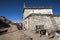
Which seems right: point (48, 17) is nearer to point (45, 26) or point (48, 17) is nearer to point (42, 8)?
point (45, 26)

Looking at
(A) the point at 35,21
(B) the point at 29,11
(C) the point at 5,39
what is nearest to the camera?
(C) the point at 5,39

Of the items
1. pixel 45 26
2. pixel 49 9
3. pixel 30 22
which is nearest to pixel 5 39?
pixel 30 22

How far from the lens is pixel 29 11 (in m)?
28.4

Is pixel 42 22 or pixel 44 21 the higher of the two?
pixel 44 21

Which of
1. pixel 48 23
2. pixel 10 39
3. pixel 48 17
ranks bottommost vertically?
pixel 10 39

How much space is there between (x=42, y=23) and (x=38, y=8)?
11261mm

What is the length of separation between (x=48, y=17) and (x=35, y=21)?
2.73 metres

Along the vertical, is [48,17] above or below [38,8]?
below

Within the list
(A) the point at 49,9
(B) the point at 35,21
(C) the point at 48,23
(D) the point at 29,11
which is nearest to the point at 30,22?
(B) the point at 35,21

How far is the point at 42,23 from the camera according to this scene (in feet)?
58.9

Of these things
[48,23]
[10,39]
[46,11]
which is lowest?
[10,39]

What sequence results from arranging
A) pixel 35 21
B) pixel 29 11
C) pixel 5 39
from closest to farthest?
pixel 5 39, pixel 35 21, pixel 29 11

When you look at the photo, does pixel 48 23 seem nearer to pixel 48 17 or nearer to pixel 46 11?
pixel 48 17

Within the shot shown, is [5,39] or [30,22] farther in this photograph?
[30,22]
